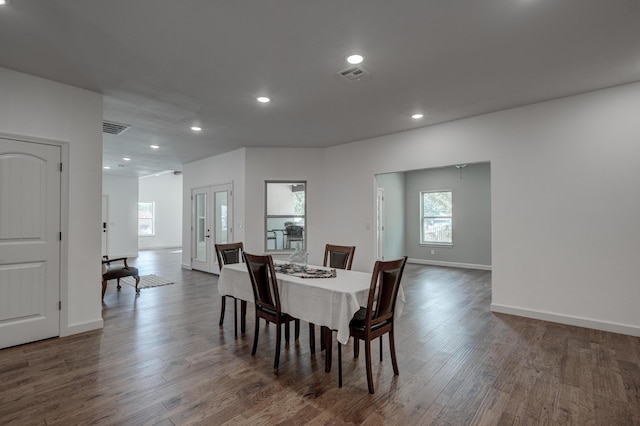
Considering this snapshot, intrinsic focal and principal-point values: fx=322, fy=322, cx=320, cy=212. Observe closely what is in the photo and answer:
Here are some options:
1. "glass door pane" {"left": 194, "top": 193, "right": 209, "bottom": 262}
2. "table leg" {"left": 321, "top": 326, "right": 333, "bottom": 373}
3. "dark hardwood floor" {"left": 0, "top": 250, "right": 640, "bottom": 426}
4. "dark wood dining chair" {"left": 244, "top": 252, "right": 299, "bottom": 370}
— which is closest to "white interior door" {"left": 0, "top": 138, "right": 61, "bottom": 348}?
"dark hardwood floor" {"left": 0, "top": 250, "right": 640, "bottom": 426}

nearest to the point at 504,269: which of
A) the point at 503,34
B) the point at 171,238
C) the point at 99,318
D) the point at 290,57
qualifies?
the point at 503,34

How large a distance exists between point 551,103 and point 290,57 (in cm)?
335

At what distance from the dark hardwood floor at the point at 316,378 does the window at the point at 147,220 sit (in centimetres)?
1019

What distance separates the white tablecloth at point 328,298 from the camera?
2414mm

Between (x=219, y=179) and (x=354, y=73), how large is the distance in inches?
190

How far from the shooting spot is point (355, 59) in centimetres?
297

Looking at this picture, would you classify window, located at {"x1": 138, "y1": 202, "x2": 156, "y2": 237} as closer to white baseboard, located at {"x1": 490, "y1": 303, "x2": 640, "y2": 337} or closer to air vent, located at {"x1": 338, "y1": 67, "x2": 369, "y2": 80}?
air vent, located at {"x1": 338, "y1": 67, "x2": 369, "y2": 80}

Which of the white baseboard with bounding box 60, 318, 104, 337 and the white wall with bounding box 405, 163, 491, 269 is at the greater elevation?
the white wall with bounding box 405, 163, 491, 269

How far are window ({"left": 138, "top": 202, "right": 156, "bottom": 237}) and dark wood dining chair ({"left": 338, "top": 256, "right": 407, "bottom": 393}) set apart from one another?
12.8m

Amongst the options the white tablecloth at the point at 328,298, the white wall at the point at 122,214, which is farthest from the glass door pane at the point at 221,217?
the white wall at the point at 122,214

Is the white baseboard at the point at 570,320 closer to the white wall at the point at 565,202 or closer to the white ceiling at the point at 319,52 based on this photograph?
the white wall at the point at 565,202

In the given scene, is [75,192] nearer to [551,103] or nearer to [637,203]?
[551,103]

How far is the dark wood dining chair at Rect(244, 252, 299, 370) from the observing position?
9.11 ft

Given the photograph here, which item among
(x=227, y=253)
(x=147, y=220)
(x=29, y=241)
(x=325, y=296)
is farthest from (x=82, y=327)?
(x=147, y=220)
